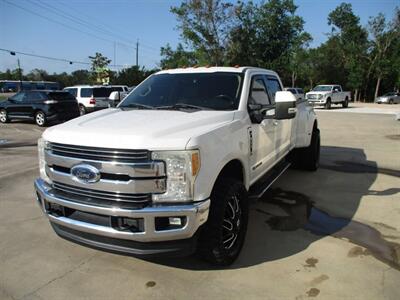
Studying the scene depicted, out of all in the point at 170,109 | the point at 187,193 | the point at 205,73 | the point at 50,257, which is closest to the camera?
the point at 187,193

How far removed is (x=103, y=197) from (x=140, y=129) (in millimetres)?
644

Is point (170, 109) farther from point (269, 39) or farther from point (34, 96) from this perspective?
point (269, 39)

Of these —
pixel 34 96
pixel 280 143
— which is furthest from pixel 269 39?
pixel 280 143

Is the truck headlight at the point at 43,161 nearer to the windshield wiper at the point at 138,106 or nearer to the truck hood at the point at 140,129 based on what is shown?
the truck hood at the point at 140,129

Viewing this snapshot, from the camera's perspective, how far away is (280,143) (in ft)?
18.9

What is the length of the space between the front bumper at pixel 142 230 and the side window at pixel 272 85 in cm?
276

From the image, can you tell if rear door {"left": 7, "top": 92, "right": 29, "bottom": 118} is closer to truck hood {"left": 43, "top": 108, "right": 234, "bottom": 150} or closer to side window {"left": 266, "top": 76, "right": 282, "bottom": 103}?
side window {"left": 266, "top": 76, "right": 282, "bottom": 103}

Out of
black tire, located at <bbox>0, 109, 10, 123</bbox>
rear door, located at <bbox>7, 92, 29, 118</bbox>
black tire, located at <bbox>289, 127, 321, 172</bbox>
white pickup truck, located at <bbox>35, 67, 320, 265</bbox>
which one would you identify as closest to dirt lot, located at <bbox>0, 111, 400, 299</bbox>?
white pickup truck, located at <bbox>35, 67, 320, 265</bbox>

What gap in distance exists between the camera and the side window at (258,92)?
4.79m

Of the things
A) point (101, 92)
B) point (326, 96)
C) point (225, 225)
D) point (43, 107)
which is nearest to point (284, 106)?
point (225, 225)

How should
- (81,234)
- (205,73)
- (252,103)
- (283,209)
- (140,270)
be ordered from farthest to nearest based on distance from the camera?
(283,209)
(205,73)
(252,103)
(140,270)
(81,234)

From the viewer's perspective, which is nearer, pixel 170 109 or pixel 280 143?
pixel 170 109

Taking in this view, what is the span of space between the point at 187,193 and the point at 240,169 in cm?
112

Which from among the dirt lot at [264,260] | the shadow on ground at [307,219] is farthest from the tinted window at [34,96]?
the shadow on ground at [307,219]
